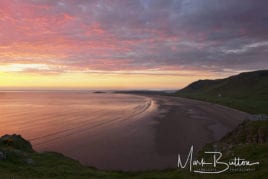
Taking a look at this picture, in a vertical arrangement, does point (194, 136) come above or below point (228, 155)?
below

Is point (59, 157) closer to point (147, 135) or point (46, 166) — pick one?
point (46, 166)

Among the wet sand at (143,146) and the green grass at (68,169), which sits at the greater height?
the green grass at (68,169)

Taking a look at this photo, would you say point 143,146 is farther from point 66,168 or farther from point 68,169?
point 68,169

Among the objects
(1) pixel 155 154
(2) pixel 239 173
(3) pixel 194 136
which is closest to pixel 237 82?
(3) pixel 194 136

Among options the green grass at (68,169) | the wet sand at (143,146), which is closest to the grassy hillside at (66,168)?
the green grass at (68,169)

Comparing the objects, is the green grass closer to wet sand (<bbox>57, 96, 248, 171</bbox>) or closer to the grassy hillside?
the grassy hillside

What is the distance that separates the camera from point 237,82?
172m

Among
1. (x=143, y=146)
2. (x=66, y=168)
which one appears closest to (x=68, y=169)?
(x=66, y=168)

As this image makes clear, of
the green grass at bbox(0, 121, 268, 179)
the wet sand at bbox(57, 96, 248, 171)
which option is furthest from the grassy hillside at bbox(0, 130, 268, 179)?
the wet sand at bbox(57, 96, 248, 171)

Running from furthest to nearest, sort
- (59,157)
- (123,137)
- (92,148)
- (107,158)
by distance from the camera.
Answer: (123,137) → (92,148) → (107,158) → (59,157)

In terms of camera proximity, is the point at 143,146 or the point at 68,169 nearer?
the point at 68,169

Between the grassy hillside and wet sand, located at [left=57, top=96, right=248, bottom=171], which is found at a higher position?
the grassy hillside

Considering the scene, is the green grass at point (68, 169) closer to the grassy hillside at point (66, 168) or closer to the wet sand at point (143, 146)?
the grassy hillside at point (66, 168)

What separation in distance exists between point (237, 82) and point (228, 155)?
171 meters
